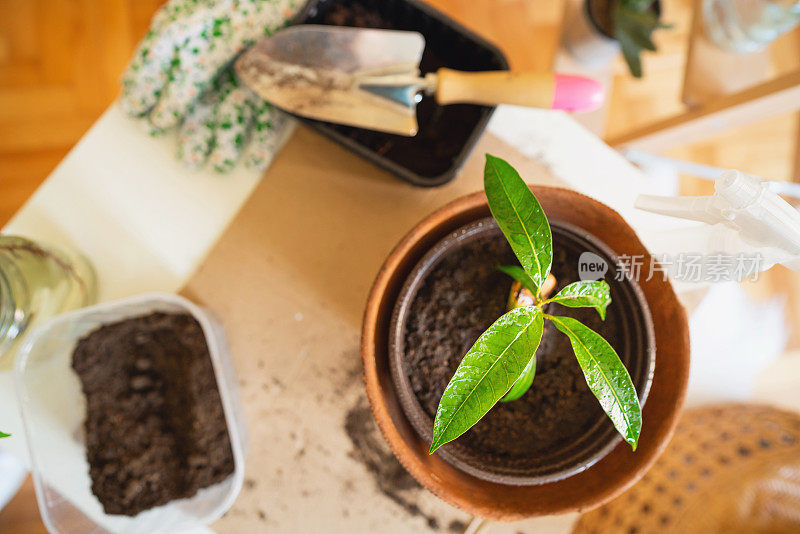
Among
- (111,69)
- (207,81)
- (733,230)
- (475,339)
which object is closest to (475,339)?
(475,339)

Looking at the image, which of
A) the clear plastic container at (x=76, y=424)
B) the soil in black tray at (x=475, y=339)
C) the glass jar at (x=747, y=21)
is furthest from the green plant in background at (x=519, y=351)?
the glass jar at (x=747, y=21)

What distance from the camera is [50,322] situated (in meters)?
0.63

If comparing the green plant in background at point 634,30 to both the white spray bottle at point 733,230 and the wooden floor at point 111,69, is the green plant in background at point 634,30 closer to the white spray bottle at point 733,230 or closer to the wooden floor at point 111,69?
the wooden floor at point 111,69

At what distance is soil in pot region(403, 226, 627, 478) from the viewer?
525 millimetres

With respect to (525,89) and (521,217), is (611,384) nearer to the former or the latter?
(521,217)

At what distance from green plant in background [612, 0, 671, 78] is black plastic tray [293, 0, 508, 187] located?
0.34 metres

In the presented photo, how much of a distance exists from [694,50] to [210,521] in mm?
1074

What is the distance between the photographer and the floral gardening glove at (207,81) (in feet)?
2.36

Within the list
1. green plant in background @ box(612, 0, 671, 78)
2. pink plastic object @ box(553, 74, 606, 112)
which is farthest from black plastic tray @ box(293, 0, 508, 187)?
green plant in background @ box(612, 0, 671, 78)

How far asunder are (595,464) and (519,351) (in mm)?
221

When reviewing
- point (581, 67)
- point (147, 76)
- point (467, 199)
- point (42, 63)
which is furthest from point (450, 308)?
point (42, 63)

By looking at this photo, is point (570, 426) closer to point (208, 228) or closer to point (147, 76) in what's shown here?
point (208, 228)

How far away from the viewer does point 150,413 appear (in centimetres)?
69

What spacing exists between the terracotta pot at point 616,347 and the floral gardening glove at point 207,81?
0.36 metres
